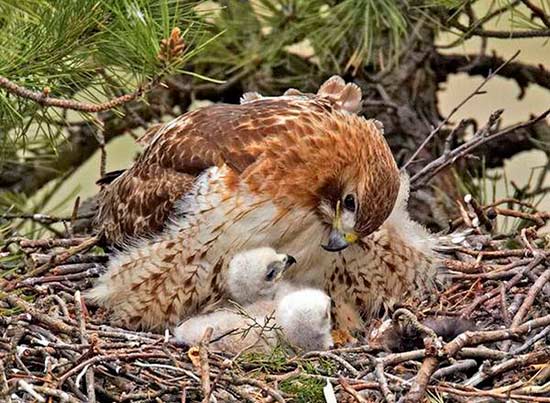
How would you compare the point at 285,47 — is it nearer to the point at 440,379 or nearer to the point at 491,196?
the point at 491,196

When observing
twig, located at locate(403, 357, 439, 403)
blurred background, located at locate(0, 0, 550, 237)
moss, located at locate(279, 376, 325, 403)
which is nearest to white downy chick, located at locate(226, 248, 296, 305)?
moss, located at locate(279, 376, 325, 403)

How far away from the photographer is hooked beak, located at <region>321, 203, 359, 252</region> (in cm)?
599

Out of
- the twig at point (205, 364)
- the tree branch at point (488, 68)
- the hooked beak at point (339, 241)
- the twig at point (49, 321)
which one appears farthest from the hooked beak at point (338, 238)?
the tree branch at point (488, 68)

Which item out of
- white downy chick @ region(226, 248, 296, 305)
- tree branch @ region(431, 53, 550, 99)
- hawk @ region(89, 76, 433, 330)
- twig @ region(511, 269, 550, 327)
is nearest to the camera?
twig @ region(511, 269, 550, 327)

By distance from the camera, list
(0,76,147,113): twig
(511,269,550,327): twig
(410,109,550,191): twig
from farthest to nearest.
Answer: (410,109,550,191): twig, (511,269,550,327): twig, (0,76,147,113): twig

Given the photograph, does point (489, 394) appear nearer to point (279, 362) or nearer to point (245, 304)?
point (279, 362)

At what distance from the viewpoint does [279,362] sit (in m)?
Result: 5.47

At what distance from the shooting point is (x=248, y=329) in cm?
575

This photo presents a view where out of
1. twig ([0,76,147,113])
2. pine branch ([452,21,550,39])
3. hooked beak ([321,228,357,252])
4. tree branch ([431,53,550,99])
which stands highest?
twig ([0,76,147,113])

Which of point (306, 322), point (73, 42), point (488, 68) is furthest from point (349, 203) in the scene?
point (488, 68)

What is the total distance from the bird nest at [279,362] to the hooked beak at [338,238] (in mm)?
442

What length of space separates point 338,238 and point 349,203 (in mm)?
186

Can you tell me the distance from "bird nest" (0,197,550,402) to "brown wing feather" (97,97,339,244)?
527 mm

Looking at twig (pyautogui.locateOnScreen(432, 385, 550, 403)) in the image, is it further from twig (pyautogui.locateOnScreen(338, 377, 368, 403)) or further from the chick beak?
the chick beak
